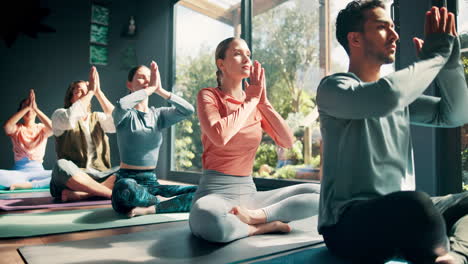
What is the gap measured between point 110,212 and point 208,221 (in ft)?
3.84

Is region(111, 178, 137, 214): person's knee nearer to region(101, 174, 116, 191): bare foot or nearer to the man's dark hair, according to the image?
region(101, 174, 116, 191): bare foot

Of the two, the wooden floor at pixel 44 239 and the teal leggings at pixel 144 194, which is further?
the teal leggings at pixel 144 194

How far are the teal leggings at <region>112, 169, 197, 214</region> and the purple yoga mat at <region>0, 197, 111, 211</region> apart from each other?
0.43 meters

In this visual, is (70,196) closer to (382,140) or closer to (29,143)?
(29,143)

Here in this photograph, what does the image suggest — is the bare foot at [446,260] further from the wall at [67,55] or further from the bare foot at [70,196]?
the wall at [67,55]

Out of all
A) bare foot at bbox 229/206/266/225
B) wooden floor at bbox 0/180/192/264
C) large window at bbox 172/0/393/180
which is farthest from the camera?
large window at bbox 172/0/393/180

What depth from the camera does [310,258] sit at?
1240mm

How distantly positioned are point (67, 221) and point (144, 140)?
2.25 feet

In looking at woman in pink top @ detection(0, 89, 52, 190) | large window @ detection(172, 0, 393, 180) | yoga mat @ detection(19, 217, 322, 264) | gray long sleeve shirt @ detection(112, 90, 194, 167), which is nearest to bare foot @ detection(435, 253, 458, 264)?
yoga mat @ detection(19, 217, 322, 264)

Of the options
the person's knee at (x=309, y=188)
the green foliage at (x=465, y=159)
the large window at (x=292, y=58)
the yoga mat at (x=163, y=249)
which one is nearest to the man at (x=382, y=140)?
the yoga mat at (x=163, y=249)

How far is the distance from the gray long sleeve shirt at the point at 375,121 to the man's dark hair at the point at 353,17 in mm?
140

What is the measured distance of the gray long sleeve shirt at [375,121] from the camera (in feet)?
3.17

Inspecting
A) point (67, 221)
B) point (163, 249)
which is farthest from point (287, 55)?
point (163, 249)

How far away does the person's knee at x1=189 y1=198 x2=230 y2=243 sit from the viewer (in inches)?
55.8
